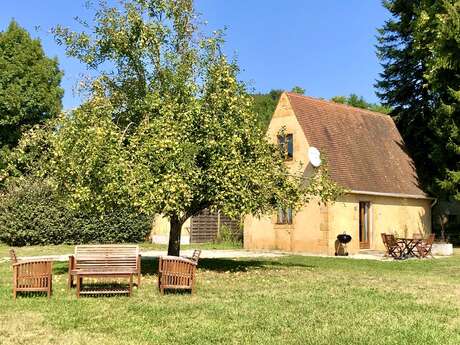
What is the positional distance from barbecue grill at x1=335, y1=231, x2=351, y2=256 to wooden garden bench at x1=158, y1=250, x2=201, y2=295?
43.7 ft

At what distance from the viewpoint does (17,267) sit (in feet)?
35.5

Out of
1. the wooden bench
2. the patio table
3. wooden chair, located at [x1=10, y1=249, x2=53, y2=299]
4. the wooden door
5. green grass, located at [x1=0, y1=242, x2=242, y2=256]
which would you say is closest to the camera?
wooden chair, located at [x1=10, y1=249, x2=53, y2=299]

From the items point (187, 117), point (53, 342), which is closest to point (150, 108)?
point (187, 117)

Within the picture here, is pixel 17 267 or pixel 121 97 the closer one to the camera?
pixel 17 267

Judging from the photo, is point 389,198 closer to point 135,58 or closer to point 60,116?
point 135,58

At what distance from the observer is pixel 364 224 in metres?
26.0

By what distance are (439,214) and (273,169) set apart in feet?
63.8

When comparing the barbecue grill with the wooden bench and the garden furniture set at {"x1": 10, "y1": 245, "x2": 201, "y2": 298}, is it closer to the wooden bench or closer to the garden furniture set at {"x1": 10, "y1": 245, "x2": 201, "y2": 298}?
the garden furniture set at {"x1": 10, "y1": 245, "x2": 201, "y2": 298}

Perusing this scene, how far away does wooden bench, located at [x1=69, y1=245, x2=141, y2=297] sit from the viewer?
11.0 meters

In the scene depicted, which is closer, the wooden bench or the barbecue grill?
the wooden bench

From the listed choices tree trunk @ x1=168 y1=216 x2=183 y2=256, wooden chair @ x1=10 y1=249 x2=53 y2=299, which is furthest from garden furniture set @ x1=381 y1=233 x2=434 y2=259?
wooden chair @ x1=10 y1=249 x2=53 y2=299

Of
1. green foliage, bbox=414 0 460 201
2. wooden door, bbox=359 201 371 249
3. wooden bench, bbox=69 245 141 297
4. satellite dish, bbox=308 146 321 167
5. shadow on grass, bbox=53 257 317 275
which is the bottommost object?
shadow on grass, bbox=53 257 317 275

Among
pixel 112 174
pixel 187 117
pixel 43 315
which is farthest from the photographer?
pixel 187 117

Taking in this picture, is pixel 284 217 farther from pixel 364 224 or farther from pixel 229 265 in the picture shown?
pixel 229 265
